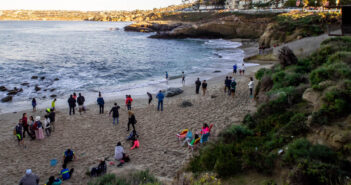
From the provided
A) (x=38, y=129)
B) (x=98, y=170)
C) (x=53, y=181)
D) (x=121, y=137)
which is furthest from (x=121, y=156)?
(x=38, y=129)

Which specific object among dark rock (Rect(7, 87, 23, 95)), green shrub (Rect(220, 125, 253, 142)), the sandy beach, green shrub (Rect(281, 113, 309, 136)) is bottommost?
the sandy beach

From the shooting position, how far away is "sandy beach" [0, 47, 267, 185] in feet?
28.0

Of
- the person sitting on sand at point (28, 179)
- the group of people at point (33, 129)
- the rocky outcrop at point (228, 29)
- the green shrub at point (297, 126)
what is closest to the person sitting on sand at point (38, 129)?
the group of people at point (33, 129)

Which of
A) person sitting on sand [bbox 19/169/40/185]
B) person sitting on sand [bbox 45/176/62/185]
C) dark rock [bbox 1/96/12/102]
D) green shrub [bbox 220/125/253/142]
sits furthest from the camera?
dark rock [bbox 1/96/12/102]

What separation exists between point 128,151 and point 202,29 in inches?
2342

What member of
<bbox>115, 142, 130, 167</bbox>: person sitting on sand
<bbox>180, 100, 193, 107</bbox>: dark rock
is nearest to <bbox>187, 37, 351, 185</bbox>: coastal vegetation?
<bbox>115, 142, 130, 167</bbox>: person sitting on sand

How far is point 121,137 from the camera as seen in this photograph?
11.0 m

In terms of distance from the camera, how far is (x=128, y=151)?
31.7 feet

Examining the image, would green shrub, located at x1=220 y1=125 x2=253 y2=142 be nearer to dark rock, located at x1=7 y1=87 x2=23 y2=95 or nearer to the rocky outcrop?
dark rock, located at x1=7 y1=87 x2=23 y2=95

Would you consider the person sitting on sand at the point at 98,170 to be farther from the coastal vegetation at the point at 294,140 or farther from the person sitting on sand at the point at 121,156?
the coastal vegetation at the point at 294,140

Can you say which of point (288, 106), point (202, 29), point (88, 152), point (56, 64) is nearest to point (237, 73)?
point (288, 106)

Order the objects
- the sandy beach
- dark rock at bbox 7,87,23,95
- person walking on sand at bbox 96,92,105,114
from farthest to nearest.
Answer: dark rock at bbox 7,87,23,95
person walking on sand at bbox 96,92,105,114
the sandy beach

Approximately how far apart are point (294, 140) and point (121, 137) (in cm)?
741

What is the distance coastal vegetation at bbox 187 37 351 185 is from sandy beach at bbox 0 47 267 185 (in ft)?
5.81
